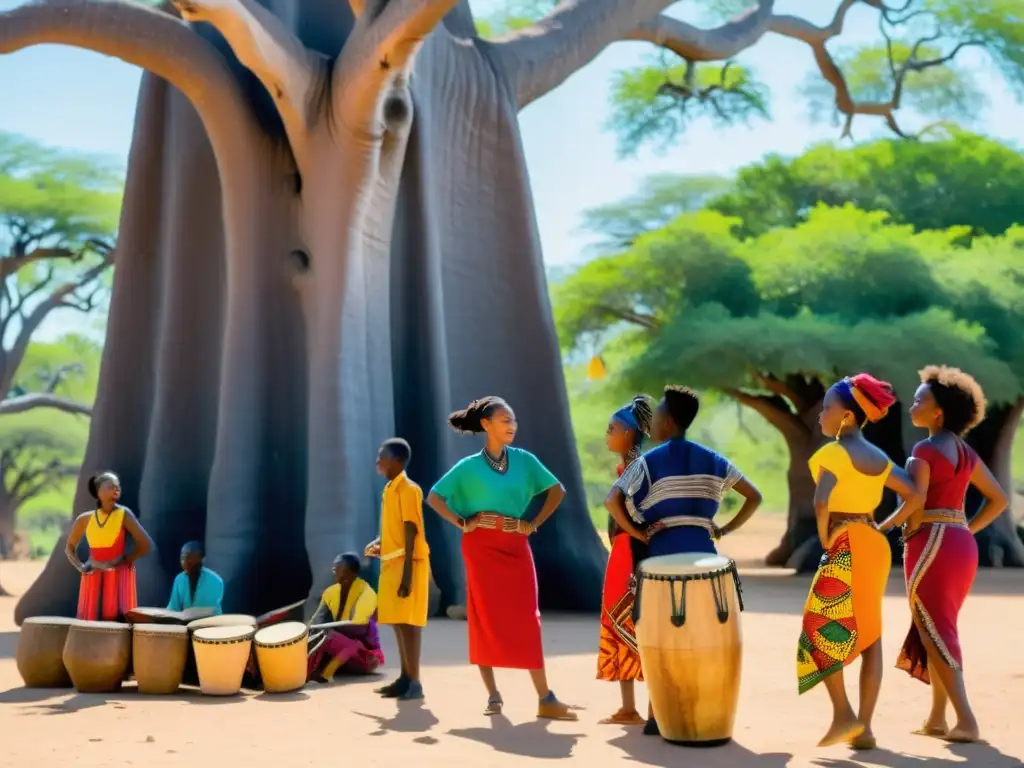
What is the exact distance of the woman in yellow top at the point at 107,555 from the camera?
9.28 m

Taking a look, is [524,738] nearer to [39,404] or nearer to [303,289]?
[303,289]

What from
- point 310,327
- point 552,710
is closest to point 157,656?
point 552,710

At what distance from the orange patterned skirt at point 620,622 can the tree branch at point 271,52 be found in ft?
19.6

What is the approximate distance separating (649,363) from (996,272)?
590 centimetres

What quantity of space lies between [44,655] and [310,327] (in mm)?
5106

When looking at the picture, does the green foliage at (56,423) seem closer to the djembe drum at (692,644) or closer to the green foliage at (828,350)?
the green foliage at (828,350)

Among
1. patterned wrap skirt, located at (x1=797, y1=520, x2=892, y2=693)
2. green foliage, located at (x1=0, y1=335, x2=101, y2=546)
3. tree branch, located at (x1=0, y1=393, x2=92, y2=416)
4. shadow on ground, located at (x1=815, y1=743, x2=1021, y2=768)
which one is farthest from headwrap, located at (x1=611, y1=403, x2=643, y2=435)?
green foliage, located at (x1=0, y1=335, x2=101, y2=546)

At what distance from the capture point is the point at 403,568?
24.7ft

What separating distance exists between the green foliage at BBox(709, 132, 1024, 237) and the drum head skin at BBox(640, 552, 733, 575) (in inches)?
832

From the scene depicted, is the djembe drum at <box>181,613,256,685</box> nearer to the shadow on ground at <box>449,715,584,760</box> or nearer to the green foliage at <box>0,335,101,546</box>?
the shadow on ground at <box>449,715,584,760</box>

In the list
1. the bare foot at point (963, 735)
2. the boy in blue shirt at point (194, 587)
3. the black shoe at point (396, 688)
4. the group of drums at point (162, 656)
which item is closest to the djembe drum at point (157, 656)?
the group of drums at point (162, 656)

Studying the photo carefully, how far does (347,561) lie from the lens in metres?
8.80

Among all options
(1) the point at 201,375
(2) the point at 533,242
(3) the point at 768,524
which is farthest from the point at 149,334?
(3) the point at 768,524

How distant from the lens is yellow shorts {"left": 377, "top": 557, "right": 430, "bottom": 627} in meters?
7.48
